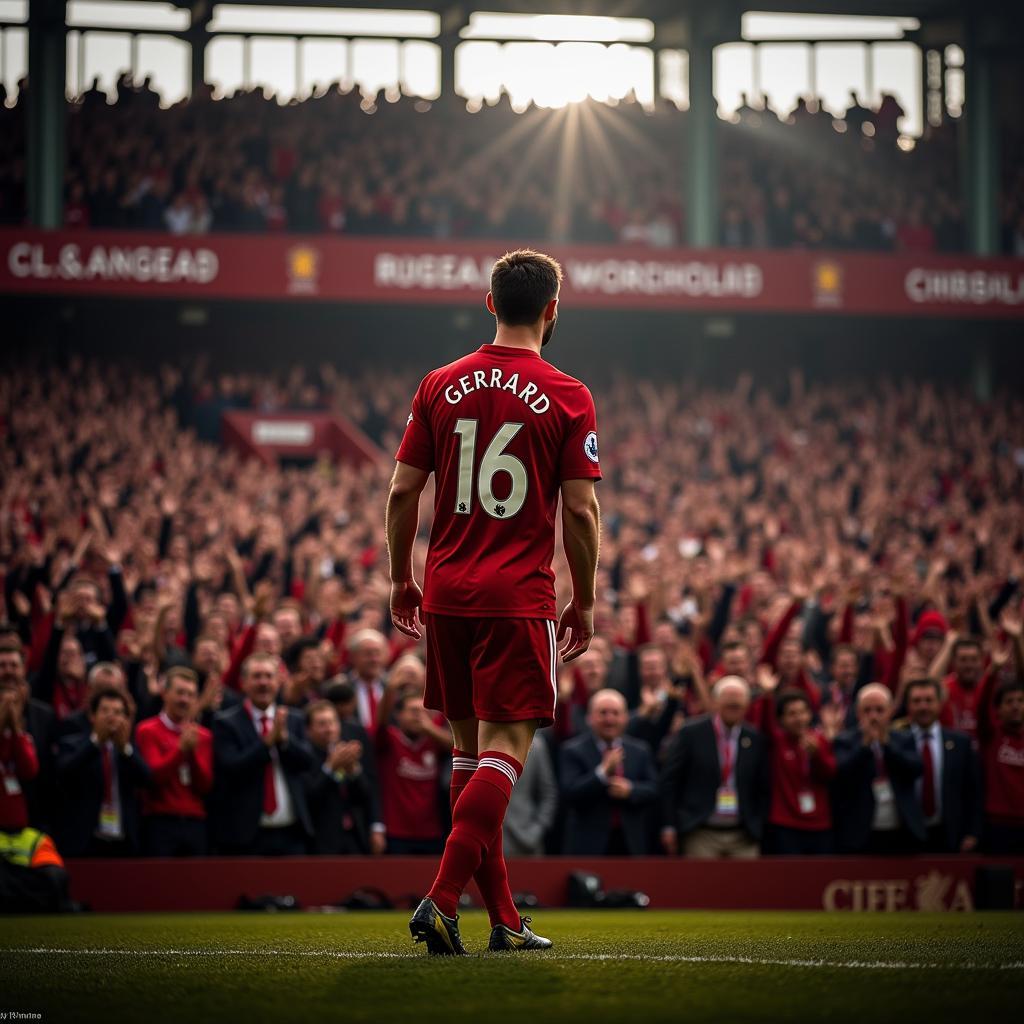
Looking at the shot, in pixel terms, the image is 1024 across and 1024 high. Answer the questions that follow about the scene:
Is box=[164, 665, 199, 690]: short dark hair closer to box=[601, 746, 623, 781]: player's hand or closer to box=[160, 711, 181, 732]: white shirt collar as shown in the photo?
box=[160, 711, 181, 732]: white shirt collar

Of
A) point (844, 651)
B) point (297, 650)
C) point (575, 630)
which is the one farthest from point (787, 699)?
point (575, 630)

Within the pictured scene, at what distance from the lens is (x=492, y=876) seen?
4957 millimetres

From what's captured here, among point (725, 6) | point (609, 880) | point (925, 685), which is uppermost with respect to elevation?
point (725, 6)

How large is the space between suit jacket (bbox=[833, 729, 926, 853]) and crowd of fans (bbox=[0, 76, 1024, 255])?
19223 mm

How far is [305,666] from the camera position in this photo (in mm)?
10312

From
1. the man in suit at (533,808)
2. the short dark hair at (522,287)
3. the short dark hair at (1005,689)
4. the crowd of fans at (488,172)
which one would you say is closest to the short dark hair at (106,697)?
the man in suit at (533,808)

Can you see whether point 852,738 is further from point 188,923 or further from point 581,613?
point 581,613

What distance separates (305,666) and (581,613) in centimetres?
553

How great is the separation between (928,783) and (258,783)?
Answer: 13.6 ft

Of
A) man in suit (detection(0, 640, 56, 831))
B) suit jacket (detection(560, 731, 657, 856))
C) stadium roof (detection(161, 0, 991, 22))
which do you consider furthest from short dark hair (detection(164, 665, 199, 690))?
stadium roof (detection(161, 0, 991, 22))

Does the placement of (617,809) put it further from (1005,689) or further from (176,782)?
(176,782)

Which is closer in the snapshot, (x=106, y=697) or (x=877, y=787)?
(x=106, y=697)

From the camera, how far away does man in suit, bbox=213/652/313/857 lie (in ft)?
30.7

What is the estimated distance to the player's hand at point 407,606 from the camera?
16.5 feet
